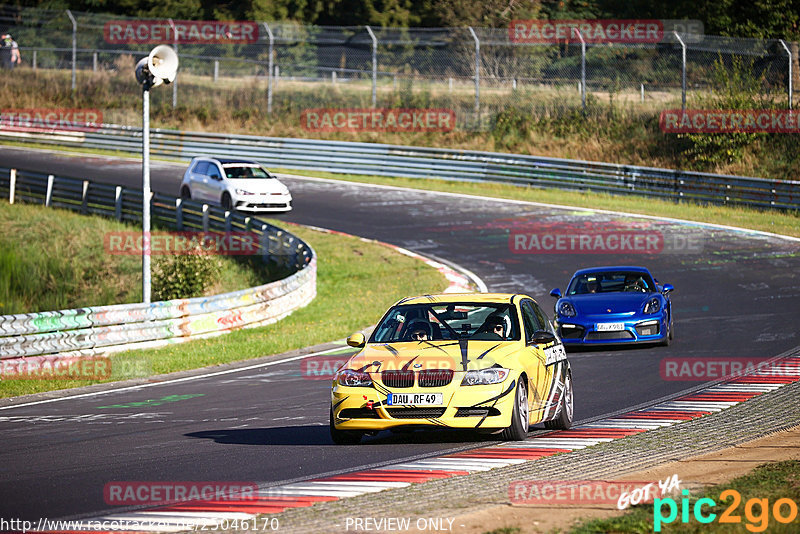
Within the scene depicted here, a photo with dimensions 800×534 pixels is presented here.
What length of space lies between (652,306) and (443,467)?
9.38 metres

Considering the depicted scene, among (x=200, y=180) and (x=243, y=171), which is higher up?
(x=243, y=171)

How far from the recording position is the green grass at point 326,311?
17000 millimetres

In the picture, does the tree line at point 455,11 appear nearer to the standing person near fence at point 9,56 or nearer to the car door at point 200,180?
the standing person near fence at point 9,56

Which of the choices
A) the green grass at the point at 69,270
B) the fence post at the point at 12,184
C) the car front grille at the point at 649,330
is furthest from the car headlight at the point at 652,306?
the fence post at the point at 12,184

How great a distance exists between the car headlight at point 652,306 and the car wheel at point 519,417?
303 inches

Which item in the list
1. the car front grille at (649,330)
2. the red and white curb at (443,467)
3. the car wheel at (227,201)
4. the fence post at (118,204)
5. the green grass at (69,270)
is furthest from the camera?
the car wheel at (227,201)

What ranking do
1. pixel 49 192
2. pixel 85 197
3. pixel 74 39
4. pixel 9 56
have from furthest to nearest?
pixel 9 56
pixel 74 39
pixel 49 192
pixel 85 197

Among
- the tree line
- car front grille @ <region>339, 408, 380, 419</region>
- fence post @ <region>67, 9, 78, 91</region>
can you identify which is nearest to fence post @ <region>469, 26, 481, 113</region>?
the tree line

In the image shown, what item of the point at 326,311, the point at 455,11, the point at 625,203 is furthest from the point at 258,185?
the point at 455,11

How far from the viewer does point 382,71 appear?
45.3 meters

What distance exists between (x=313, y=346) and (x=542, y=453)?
31.7 ft

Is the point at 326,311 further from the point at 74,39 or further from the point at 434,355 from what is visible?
the point at 74,39

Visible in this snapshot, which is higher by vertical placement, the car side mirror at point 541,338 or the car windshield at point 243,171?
the car side mirror at point 541,338

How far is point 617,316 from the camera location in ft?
56.4
